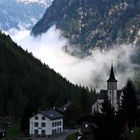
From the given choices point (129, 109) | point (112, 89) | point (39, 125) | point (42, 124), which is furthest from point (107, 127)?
point (112, 89)

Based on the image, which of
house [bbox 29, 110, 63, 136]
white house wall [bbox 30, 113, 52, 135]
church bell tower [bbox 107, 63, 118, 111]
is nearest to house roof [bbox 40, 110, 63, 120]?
house [bbox 29, 110, 63, 136]

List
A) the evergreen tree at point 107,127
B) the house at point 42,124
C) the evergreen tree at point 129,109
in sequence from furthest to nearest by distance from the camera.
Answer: the house at point 42,124 < the evergreen tree at point 129,109 < the evergreen tree at point 107,127

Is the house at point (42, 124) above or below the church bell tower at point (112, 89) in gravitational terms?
below

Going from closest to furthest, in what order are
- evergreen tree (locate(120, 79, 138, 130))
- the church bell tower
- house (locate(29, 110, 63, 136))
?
evergreen tree (locate(120, 79, 138, 130)), house (locate(29, 110, 63, 136)), the church bell tower

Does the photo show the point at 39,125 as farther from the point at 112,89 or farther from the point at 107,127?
the point at 107,127

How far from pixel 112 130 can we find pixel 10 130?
87.0 meters

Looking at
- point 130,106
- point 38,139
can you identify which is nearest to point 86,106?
point 38,139

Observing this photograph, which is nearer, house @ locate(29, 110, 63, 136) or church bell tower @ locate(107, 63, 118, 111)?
house @ locate(29, 110, 63, 136)

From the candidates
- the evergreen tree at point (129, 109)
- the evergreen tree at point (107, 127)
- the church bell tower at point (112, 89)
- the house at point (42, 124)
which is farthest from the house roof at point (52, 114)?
the evergreen tree at point (107, 127)

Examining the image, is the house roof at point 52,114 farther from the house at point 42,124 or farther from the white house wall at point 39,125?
the white house wall at point 39,125

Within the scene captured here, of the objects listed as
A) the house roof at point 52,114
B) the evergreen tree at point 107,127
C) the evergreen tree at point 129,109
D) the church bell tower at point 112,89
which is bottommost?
the evergreen tree at point 107,127

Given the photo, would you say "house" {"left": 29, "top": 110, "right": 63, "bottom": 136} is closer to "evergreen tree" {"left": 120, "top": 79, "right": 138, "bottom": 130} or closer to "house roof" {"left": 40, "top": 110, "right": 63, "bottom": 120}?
"house roof" {"left": 40, "top": 110, "right": 63, "bottom": 120}

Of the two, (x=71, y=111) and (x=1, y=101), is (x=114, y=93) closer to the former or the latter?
(x=71, y=111)

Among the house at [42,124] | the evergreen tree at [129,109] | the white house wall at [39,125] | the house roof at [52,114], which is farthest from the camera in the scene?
the house roof at [52,114]
